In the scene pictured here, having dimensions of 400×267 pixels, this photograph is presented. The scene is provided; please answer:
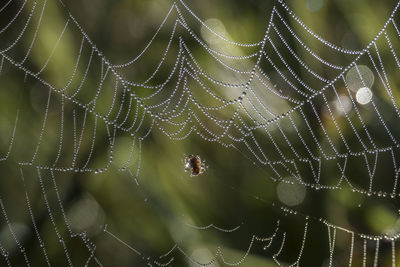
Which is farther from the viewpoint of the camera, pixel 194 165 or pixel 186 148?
pixel 186 148

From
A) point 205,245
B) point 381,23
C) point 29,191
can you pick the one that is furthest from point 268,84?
point 29,191

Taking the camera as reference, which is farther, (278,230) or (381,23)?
(278,230)

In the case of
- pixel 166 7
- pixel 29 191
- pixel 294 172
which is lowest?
pixel 29 191

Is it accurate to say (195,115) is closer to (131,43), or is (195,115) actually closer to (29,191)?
(131,43)
